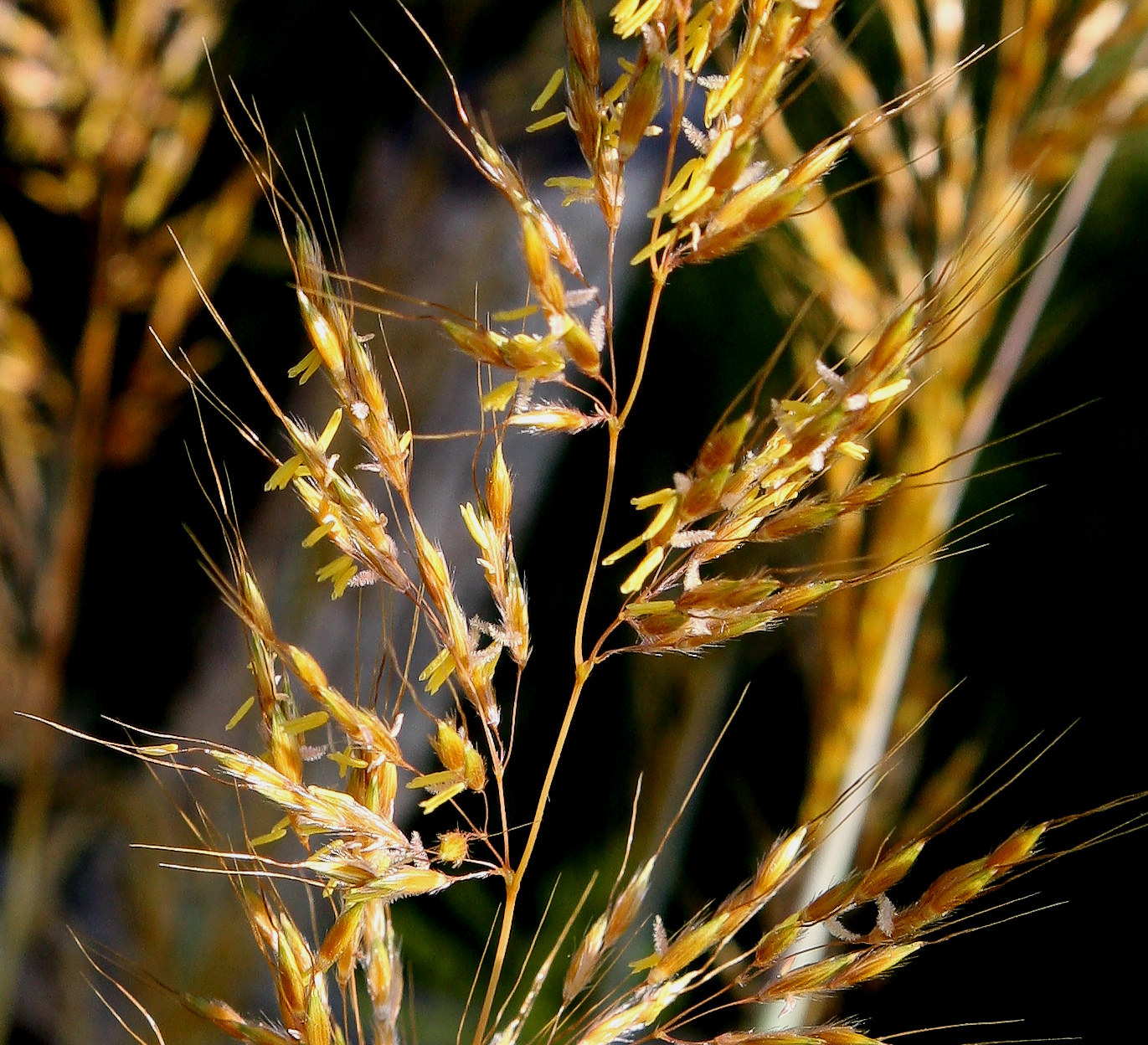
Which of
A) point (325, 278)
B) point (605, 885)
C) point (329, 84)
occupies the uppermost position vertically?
point (329, 84)

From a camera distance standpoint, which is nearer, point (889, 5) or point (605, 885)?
point (889, 5)

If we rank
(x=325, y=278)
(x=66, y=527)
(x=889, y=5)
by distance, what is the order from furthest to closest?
1. (x=66, y=527)
2. (x=889, y=5)
3. (x=325, y=278)

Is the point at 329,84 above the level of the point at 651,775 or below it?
above

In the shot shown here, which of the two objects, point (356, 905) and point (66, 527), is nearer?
point (356, 905)

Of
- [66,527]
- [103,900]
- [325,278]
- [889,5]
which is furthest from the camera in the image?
[103,900]

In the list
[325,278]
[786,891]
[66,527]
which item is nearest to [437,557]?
[325,278]

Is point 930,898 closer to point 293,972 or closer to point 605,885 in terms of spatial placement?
point 293,972

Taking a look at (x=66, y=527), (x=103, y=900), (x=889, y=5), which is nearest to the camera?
(x=889, y=5)

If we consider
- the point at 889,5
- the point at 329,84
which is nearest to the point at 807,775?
the point at 889,5

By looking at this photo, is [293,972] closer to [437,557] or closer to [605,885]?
[437,557]
